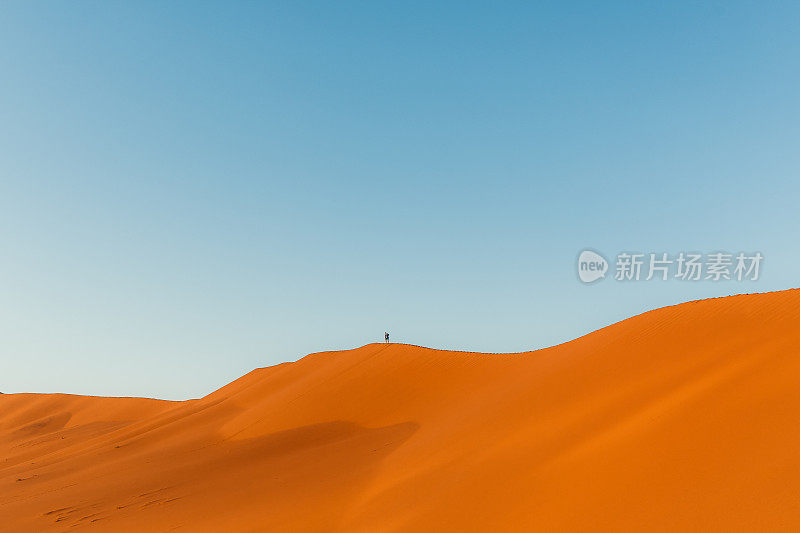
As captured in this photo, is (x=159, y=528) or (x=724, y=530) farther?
(x=159, y=528)

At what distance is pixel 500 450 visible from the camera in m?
8.93

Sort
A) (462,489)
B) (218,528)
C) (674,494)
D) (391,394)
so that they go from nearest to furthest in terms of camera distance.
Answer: (674,494) < (462,489) < (218,528) < (391,394)

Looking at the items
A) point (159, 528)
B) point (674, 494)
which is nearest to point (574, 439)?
point (674, 494)

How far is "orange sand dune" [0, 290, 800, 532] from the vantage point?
5262 mm

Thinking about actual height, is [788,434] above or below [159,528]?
above

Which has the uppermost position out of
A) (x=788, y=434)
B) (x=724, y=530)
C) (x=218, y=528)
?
(x=788, y=434)

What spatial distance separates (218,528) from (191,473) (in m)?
5.49

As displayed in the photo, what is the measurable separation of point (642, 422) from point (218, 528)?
729 cm

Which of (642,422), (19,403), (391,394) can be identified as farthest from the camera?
(19,403)

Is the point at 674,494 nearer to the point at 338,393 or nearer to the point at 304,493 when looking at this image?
the point at 304,493

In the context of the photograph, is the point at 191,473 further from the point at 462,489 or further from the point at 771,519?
the point at 771,519

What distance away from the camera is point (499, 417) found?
11.4 metres

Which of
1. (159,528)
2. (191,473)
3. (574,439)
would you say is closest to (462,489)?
(574,439)

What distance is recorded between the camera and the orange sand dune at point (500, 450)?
17.3ft
